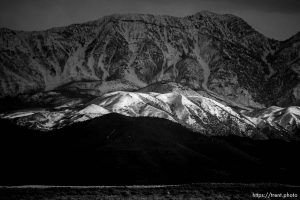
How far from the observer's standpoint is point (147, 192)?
219ft

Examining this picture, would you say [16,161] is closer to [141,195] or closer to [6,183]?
[6,183]

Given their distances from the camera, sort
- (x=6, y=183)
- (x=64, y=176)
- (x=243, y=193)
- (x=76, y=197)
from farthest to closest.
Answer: (x=64, y=176) → (x=6, y=183) → (x=243, y=193) → (x=76, y=197)

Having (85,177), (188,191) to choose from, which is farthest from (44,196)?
(85,177)

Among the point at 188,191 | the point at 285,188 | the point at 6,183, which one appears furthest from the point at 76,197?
the point at 6,183

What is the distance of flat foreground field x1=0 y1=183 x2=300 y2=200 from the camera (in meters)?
64.7

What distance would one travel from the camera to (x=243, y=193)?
6962 cm

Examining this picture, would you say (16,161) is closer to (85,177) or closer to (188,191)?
(85,177)

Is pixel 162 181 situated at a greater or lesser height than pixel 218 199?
lesser

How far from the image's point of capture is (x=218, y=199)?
217 ft

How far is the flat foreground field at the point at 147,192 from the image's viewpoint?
Result: 64.7 metres

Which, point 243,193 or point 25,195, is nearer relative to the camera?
point 25,195

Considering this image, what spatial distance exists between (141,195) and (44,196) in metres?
10.7

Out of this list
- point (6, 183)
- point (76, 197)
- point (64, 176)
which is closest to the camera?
point (76, 197)

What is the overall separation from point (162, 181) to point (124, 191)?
12762 centimetres
